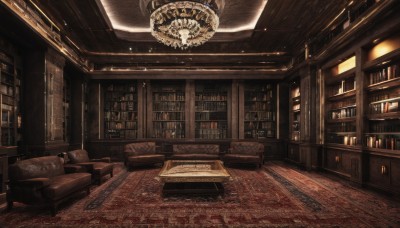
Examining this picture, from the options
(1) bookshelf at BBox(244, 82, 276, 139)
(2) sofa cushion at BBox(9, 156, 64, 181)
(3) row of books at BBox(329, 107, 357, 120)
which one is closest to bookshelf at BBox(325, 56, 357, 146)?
(3) row of books at BBox(329, 107, 357, 120)

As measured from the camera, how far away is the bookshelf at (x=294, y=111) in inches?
332

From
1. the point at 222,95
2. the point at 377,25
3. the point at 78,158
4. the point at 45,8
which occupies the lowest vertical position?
the point at 78,158

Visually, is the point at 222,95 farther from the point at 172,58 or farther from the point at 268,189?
the point at 268,189

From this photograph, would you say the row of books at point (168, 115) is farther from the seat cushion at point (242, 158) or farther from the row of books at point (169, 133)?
the seat cushion at point (242, 158)

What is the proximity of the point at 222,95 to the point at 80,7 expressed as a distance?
5.73m

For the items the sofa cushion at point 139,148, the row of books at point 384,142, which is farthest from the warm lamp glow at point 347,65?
the sofa cushion at point 139,148

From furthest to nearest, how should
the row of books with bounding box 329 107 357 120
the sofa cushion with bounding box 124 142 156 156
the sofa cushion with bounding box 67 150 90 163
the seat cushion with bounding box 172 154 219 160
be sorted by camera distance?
the seat cushion with bounding box 172 154 219 160
the sofa cushion with bounding box 124 142 156 156
the row of books with bounding box 329 107 357 120
the sofa cushion with bounding box 67 150 90 163

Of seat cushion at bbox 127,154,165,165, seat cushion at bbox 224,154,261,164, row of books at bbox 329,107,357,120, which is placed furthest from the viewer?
seat cushion at bbox 224,154,261,164

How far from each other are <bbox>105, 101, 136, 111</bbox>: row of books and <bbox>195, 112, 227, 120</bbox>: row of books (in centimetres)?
248

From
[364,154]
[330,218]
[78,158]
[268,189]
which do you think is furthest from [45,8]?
[364,154]

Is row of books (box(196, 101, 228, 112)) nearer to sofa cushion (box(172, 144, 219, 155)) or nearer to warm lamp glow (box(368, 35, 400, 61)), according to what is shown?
sofa cushion (box(172, 144, 219, 155))

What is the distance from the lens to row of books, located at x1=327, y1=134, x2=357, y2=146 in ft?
18.9

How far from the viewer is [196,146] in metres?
8.37

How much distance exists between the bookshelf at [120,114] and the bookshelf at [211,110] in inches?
94.9
